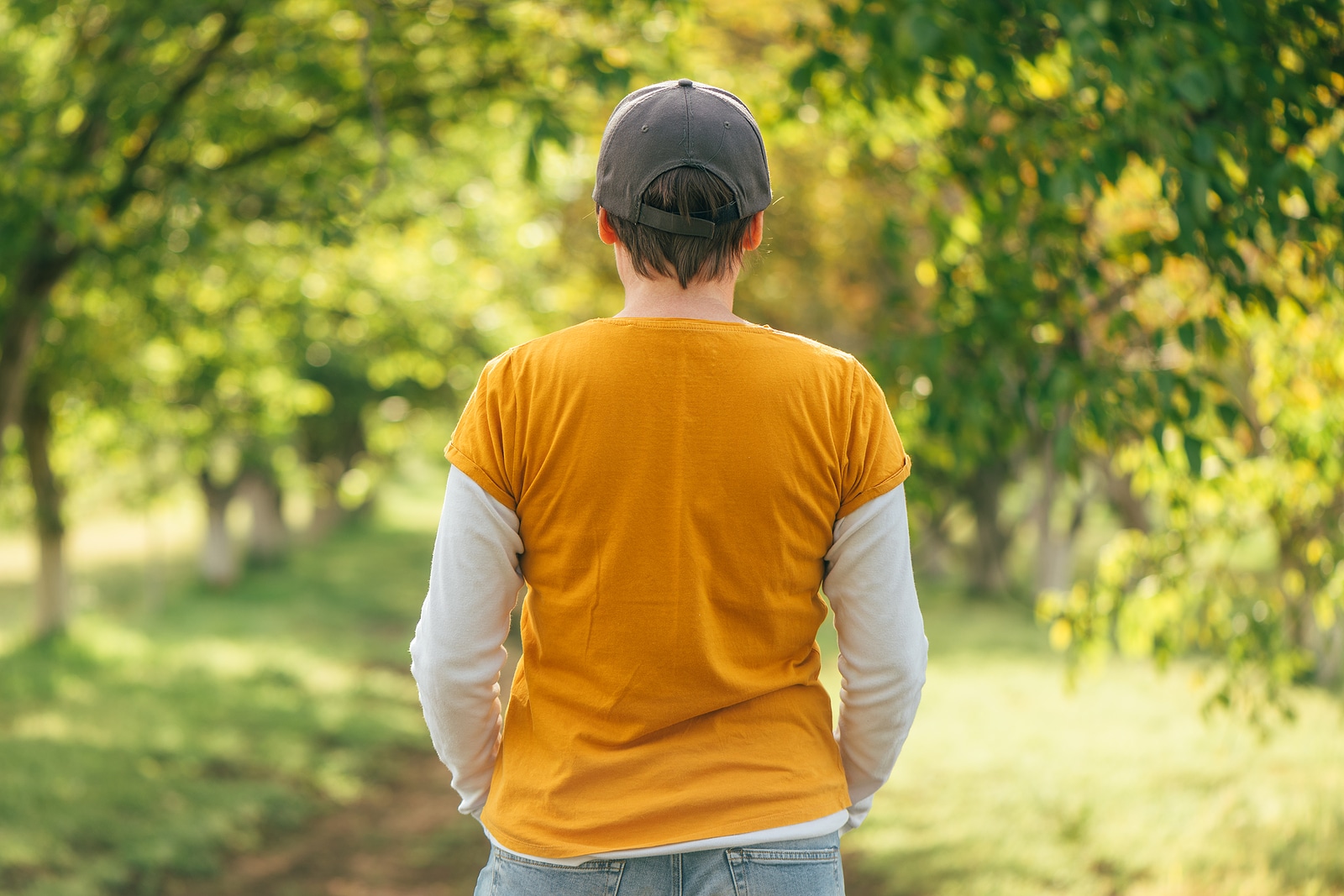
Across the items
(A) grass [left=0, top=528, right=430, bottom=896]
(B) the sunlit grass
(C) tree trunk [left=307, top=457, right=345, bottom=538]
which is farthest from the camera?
(C) tree trunk [left=307, top=457, right=345, bottom=538]

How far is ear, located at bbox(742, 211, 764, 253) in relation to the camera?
4.98ft

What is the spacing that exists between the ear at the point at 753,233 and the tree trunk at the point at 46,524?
41.6 ft

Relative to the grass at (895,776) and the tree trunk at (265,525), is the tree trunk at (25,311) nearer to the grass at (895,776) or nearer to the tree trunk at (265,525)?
the grass at (895,776)

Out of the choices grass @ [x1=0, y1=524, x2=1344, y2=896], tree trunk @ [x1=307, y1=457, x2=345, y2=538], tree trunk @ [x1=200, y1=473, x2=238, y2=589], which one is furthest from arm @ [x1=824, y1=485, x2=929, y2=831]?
tree trunk @ [x1=200, y1=473, x2=238, y2=589]

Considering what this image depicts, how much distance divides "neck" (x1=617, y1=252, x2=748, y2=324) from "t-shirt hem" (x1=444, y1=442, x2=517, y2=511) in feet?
0.91

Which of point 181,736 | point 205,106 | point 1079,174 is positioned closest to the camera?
point 1079,174

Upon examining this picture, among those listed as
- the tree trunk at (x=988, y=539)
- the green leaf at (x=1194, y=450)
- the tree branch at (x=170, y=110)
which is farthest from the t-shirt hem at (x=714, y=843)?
the tree trunk at (x=988, y=539)

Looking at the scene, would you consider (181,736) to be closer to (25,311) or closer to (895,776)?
(25,311)

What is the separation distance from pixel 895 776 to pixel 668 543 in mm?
6957

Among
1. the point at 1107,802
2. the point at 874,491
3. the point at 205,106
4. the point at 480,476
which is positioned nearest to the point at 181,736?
the point at 205,106

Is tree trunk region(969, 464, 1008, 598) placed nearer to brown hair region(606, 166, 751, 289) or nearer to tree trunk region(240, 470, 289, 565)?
tree trunk region(240, 470, 289, 565)

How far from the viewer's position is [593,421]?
141 centimetres

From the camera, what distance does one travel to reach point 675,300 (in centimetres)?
147

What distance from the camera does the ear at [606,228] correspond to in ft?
4.98
